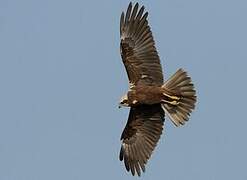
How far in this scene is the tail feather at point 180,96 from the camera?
8992mm

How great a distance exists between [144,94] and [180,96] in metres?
0.59

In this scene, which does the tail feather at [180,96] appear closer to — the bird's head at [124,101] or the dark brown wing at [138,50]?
the dark brown wing at [138,50]

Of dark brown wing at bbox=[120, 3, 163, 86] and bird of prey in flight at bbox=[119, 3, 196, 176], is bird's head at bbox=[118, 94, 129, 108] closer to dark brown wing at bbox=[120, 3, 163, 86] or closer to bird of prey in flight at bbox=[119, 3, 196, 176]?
bird of prey in flight at bbox=[119, 3, 196, 176]

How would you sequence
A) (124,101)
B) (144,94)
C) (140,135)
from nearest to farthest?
(144,94) < (124,101) < (140,135)

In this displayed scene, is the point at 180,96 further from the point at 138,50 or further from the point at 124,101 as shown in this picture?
the point at 138,50

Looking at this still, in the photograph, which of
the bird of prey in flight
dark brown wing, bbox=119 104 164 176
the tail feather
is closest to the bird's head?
the bird of prey in flight

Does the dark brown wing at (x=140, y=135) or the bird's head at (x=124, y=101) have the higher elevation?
the bird's head at (x=124, y=101)

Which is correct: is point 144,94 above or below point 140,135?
above

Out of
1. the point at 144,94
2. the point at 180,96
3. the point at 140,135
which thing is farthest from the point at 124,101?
the point at 180,96

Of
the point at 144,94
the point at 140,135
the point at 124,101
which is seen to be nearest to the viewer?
the point at 144,94

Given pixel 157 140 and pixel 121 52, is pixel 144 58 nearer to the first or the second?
pixel 121 52

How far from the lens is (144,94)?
9102mm

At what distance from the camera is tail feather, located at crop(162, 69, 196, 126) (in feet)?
29.5

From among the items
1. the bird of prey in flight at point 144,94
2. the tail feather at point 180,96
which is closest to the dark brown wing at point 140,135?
the bird of prey in flight at point 144,94
